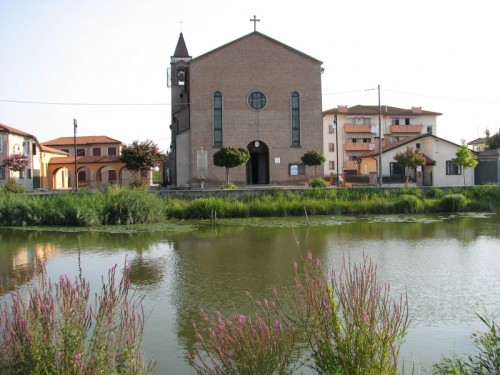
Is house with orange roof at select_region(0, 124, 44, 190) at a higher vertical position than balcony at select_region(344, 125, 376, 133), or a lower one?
lower

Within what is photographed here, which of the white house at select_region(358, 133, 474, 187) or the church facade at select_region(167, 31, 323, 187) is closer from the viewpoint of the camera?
the church facade at select_region(167, 31, 323, 187)

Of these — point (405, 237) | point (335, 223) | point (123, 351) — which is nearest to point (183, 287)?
point (123, 351)

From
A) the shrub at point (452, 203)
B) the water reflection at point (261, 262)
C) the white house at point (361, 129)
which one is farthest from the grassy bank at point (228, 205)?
the white house at point (361, 129)

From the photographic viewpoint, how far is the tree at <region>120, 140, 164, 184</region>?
145 feet

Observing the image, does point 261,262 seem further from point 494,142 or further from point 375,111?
point 375,111

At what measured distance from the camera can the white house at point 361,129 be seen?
69.1 meters

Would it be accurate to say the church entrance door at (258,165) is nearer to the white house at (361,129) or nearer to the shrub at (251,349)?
the white house at (361,129)

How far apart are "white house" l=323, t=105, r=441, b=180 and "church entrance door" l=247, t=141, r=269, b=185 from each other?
78.8ft

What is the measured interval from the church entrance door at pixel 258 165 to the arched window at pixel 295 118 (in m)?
2.56

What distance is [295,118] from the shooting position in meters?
44.8

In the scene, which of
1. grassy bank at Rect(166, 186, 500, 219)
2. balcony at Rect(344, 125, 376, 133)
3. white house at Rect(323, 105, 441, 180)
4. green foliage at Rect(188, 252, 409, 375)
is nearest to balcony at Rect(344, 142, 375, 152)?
white house at Rect(323, 105, 441, 180)

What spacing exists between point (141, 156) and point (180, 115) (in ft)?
25.8

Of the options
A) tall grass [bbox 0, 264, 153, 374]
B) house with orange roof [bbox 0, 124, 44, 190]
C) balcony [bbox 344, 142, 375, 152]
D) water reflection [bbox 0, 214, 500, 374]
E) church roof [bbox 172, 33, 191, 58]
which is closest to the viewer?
tall grass [bbox 0, 264, 153, 374]

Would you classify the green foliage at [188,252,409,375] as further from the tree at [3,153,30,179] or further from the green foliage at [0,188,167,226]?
the tree at [3,153,30,179]
